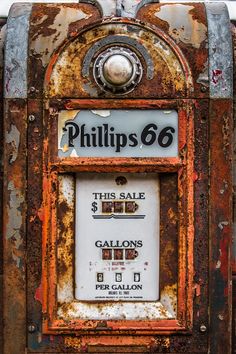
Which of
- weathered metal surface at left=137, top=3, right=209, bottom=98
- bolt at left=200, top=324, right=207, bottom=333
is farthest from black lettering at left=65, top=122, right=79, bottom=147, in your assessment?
bolt at left=200, top=324, right=207, bottom=333

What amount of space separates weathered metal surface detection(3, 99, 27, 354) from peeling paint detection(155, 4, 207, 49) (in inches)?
24.7

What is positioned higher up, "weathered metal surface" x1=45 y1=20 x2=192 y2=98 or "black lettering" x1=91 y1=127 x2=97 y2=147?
"weathered metal surface" x1=45 y1=20 x2=192 y2=98

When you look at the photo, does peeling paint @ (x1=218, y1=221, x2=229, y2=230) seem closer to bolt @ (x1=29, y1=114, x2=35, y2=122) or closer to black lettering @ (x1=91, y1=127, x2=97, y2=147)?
black lettering @ (x1=91, y1=127, x2=97, y2=147)

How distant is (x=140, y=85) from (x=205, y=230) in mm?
589

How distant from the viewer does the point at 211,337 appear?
8.15 ft

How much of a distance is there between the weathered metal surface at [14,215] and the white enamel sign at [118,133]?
152 millimetres

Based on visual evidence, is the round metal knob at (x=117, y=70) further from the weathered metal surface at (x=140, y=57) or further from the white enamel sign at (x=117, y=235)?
the white enamel sign at (x=117, y=235)

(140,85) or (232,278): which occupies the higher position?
(140,85)

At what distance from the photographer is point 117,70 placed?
2.39 metres

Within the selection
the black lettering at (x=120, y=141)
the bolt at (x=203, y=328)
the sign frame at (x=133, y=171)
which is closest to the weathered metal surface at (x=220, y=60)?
the sign frame at (x=133, y=171)

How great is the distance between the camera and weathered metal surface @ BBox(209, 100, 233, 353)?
2447 mm

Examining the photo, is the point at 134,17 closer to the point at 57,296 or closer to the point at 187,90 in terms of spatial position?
the point at 187,90

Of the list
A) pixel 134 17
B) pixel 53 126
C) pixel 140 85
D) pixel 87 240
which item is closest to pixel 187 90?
pixel 140 85

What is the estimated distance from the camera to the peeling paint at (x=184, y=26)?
248 centimetres
